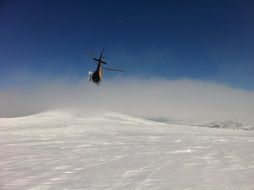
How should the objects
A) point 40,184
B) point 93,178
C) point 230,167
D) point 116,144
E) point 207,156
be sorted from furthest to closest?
point 116,144 < point 207,156 < point 230,167 < point 93,178 < point 40,184

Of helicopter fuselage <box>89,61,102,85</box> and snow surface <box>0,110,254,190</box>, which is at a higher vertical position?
helicopter fuselage <box>89,61,102,85</box>

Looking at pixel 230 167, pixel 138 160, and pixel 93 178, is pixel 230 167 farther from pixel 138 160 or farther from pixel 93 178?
pixel 93 178

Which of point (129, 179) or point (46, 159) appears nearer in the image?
point (129, 179)

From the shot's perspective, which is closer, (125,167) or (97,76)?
(125,167)

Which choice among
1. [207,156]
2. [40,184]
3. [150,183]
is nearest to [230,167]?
[207,156]

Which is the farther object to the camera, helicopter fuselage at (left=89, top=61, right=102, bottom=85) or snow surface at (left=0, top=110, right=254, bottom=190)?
helicopter fuselage at (left=89, top=61, right=102, bottom=85)

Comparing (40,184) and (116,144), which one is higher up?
(116,144)

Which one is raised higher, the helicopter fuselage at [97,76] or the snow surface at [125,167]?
the helicopter fuselage at [97,76]

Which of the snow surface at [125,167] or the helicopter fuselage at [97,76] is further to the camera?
the helicopter fuselage at [97,76]

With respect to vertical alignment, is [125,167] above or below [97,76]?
below

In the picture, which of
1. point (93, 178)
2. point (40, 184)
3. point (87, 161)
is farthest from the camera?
point (87, 161)
